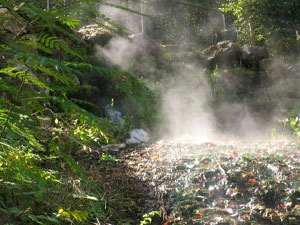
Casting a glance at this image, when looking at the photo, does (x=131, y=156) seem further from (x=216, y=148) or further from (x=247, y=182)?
(x=247, y=182)

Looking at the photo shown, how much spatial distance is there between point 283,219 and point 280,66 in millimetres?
10145

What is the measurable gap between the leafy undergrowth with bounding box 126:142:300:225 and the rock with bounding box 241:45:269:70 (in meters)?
7.57

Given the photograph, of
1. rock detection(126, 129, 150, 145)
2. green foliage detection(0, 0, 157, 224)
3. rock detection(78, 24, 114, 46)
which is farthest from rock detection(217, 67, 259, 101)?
green foliage detection(0, 0, 157, 224)

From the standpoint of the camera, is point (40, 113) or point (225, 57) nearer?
point (40, 113)

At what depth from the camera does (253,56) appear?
12523 millimetres

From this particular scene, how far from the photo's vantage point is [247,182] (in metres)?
4.21

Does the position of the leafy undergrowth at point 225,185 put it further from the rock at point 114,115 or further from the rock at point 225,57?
the rock at point 225,57

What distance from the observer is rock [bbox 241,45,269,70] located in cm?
1255

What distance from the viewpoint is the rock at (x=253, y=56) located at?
41.2ft

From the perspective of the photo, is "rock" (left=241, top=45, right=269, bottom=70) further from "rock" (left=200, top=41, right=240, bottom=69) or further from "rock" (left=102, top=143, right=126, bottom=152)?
"rock" (left=102, top=143, right=126, bottom=152)

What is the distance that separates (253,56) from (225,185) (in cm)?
966

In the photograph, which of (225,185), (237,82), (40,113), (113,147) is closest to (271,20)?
(237,82)

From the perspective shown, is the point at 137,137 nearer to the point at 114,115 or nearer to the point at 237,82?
the point at 114,115

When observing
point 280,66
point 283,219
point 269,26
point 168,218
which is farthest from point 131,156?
point 269,26
